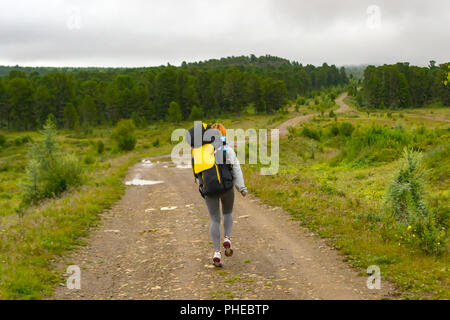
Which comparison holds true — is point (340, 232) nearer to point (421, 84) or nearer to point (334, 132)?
point (334, 132)

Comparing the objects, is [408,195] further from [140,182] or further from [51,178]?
[140,182]

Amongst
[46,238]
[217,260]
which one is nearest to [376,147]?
[217,260]

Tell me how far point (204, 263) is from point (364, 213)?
4.89 m

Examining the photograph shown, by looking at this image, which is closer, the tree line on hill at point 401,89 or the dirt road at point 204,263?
the dirt road at point 204,263

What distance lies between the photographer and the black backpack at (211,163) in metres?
6.76

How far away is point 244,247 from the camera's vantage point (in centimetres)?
852

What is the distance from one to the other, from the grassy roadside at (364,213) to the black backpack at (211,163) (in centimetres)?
281

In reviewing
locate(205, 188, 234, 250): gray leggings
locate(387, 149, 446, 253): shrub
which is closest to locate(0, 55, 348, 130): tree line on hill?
locate(387, 149, 446, 253): shrub

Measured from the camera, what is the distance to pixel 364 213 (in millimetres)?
10273

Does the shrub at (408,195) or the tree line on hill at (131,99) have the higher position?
the tree line on hill at (131,99)

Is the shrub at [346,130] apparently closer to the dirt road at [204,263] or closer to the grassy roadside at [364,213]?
the grassy roadside at [364,213]

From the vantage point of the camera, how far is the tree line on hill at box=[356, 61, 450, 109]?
10662 centimetres

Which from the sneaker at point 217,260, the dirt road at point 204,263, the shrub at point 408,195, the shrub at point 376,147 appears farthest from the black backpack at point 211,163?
the shrub at point 376,147

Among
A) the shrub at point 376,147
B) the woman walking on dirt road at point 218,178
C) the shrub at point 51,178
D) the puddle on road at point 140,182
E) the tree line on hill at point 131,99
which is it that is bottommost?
the puddle on road at point 140,182
